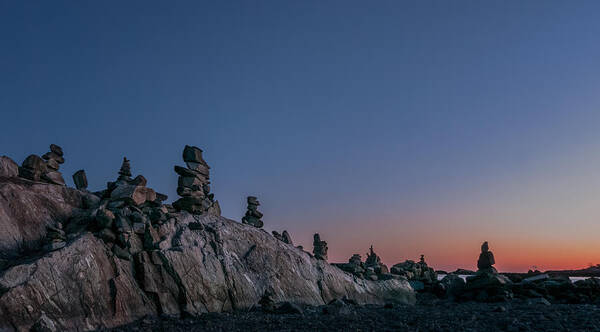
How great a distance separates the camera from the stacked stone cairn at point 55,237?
75.8ft

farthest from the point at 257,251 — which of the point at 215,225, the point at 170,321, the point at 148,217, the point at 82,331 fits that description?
the point at 82,331

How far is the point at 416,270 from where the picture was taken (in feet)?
251

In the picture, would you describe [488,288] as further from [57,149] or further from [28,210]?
[28,210]

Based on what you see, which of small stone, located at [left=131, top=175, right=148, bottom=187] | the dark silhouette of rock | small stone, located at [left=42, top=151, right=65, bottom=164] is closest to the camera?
small stone, located at [left=42, top=151, right=65, bottom=164]

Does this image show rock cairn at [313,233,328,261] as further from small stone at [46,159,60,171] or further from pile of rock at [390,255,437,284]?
small stone at [46,159,60,171]

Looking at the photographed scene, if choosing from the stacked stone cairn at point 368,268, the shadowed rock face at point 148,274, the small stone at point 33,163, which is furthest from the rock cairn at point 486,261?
the small stone at point 33,163

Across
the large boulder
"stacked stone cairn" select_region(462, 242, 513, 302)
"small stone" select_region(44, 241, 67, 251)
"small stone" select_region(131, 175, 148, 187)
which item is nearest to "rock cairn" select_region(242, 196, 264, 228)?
"small stone" select_region(131, 175, 148, 187)

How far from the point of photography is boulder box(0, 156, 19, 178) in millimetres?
27913

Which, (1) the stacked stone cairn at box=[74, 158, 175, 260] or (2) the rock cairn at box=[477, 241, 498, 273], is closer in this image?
(1) the stacked stone cairn at box=[74, 158, 175, 260]

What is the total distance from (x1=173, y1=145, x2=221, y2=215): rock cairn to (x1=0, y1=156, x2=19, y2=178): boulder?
10.7 meters

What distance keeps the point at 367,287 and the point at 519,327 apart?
65.3 feet

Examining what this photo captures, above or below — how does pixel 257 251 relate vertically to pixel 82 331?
above

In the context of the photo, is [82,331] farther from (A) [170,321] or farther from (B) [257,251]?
(B) [257,251]

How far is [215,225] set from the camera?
109 ft
